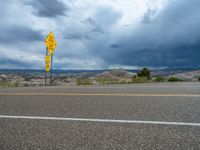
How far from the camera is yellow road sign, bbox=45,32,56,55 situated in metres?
17.1

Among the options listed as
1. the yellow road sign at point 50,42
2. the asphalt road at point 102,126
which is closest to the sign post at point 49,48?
the yellow road sign at point 50,42

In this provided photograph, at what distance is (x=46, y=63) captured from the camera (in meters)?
17.1

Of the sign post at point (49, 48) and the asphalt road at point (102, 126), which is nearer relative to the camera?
the asphalt road at point (102, 126)

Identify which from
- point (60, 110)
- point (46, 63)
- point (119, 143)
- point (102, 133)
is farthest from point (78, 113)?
point (46, 63)

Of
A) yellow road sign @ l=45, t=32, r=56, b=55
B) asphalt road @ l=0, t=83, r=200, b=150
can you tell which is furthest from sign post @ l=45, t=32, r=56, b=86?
asphalt road @ l=0, t=83, r=200, b=150

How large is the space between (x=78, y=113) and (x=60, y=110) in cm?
56

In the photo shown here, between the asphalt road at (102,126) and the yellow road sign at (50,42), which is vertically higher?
the yellow road sign at (50,42)

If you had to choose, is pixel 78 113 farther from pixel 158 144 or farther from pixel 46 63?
pixel 46 63

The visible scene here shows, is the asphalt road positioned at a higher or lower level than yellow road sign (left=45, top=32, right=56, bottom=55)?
lower

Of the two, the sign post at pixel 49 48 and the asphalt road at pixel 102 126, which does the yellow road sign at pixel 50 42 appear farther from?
the asphalt road at pixel 102 126

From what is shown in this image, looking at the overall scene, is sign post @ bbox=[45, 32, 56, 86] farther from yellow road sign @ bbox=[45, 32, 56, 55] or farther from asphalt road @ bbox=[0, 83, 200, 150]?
asphalt road @ bbox=[0, 83, 200, 150]

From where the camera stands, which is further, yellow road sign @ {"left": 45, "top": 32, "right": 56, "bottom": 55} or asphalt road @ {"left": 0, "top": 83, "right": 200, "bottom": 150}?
yellow road sign @ {"left": 45, "top": 32, "right": 56, "bottom": 55}

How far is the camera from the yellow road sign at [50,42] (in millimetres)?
17062

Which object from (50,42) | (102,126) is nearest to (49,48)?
(50,42)
